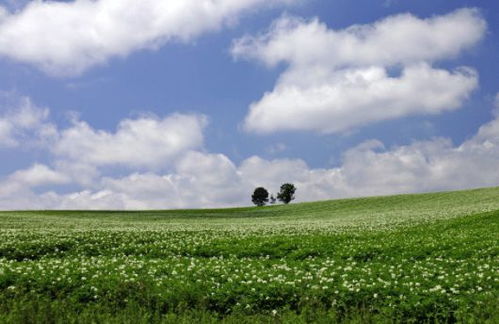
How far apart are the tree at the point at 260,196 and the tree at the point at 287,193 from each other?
541cm

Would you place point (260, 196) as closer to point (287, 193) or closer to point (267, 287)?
point (287, 193)

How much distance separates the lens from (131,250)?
27.6 meters

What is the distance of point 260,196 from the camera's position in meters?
174

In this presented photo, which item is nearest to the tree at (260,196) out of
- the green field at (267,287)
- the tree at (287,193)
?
the tree at (287,193)

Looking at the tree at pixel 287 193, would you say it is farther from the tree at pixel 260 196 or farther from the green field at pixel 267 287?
the green field at pixel 267 287

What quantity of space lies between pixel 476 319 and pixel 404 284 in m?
3.75

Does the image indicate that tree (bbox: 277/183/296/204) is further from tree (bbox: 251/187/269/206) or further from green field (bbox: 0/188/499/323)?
green field (bbox: 0/188/499/323)

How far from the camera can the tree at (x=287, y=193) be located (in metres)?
175

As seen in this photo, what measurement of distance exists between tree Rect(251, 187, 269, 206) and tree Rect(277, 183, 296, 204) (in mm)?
5410

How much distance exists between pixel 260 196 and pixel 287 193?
9.95 meters

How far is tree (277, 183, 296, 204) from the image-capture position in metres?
175

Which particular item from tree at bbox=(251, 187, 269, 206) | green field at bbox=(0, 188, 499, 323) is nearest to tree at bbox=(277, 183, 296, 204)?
tree at bbox=(251, 187, 269, 206)

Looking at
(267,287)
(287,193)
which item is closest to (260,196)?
(287,193)

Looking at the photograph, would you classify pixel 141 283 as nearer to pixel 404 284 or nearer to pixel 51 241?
pixel 404 284
